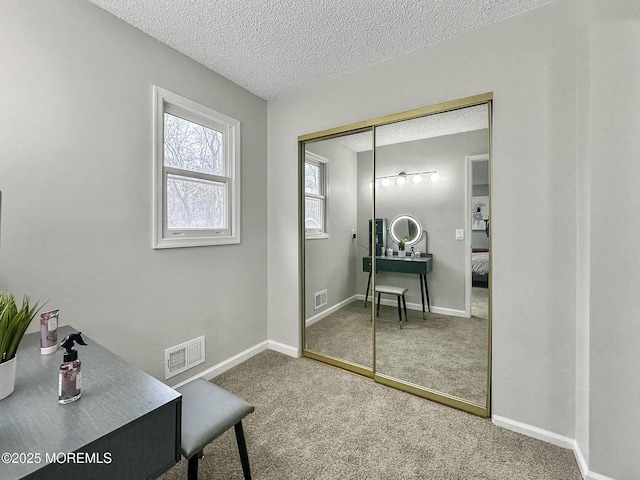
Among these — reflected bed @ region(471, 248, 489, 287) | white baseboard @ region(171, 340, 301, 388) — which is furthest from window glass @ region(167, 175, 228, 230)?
reflected bed @ region(471, 248, 489, 287)

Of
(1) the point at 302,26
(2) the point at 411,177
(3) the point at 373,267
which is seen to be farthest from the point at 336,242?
(1) the point at 302,26

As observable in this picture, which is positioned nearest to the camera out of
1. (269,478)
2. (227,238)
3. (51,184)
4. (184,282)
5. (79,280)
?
(269,478)

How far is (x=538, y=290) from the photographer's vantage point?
1.72 m

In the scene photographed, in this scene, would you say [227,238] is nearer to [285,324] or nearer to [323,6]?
[285,324]

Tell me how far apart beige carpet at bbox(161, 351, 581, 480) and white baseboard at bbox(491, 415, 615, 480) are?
1.3 inches

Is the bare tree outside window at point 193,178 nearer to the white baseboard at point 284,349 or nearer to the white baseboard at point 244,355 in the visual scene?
the white baseboard at point 244,355

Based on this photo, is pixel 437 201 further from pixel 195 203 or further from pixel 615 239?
pixel 195 203

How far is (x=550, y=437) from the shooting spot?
169 cm

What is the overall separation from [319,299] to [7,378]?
2.17m

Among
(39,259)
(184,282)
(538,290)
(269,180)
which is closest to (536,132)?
(538,290)

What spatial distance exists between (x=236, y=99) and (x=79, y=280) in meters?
1.91

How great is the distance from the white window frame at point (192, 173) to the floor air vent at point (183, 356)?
78 cm

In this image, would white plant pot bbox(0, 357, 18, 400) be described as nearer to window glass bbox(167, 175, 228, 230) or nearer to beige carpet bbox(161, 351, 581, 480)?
beige carpet bbox(161, 351, 581, 480)

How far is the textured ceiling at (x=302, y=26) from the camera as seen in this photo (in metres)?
1.71
